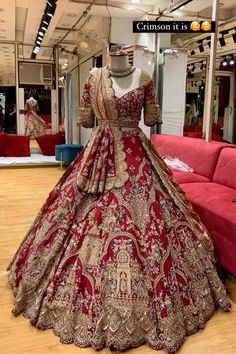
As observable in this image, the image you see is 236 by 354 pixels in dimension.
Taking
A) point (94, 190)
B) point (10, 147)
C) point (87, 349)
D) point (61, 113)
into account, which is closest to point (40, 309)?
point (87, 349)

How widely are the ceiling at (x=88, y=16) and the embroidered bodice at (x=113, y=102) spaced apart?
375 centimetres

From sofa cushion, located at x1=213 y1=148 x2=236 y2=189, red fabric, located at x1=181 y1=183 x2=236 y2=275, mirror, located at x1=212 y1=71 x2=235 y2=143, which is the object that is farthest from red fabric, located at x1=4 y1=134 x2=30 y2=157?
red fabric, located at x1=181 y1=183 x2=236 y2=275

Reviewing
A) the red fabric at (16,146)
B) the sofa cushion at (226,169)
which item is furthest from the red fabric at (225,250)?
the red fabric at (16,146)

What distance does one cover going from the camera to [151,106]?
2244 mm

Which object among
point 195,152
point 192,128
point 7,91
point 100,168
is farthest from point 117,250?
point 7,91

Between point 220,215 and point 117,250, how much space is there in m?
0.97

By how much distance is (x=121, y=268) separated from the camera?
183 cm

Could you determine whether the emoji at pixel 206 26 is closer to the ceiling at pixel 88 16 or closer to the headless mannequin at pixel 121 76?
the ceiling at pixel 88 16

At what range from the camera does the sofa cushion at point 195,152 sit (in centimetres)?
358

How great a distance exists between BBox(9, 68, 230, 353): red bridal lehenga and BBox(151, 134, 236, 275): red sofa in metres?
0.26

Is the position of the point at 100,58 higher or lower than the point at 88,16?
lower

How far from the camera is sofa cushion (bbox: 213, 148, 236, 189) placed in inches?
127

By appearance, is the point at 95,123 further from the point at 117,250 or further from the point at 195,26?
the point at 195,26

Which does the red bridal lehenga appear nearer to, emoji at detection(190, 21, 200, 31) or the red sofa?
the red sofa
